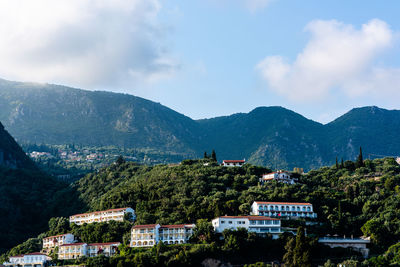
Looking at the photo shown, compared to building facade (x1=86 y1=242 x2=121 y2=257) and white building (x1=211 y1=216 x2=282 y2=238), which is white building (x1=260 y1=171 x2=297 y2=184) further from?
building facade (x1=86 y1=242 x2=121 y2=257)

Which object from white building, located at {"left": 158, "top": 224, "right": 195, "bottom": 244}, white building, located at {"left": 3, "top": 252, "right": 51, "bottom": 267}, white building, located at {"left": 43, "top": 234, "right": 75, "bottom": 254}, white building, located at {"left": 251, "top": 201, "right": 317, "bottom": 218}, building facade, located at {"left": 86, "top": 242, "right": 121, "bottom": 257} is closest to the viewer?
white building, located at {"left": 158, "top": 224, "right": 195, "bottom": 244}

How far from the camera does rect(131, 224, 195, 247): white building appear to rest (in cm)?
8762

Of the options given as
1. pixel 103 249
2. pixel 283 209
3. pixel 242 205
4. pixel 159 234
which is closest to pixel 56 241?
pixel 103 249

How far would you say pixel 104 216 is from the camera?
105750 mm

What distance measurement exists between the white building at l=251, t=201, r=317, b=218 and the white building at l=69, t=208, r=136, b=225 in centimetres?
2338

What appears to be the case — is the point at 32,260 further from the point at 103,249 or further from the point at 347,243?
the point at 347,243

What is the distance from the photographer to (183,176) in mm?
116250

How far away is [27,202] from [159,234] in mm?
61468

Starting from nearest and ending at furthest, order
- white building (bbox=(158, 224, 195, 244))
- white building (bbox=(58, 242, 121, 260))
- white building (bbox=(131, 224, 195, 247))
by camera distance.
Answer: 1. white building (bbox=(131, 224, 195, 247))
2. white building (bbox=(158, 224, 195, 244))
3. white building (bbox=(58, 242, 121, 260))

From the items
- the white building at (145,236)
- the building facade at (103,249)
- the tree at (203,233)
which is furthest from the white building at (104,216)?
the tree at (203,233)

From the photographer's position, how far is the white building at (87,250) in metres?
88.6

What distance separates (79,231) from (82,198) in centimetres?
3374

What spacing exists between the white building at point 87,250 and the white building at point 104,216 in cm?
1266

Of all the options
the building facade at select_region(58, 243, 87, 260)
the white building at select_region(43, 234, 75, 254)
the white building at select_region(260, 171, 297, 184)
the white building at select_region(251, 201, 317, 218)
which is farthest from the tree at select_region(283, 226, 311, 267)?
the white building at select_region(43, 234, 75, 254)
